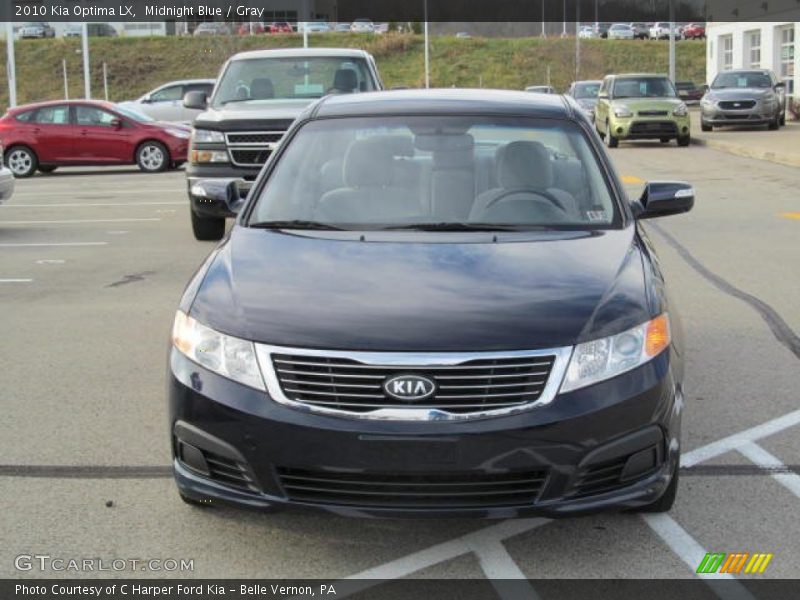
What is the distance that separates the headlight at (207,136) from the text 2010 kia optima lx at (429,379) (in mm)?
7322

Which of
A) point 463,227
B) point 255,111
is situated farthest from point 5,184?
point 463,227

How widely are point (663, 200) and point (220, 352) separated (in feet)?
9.05

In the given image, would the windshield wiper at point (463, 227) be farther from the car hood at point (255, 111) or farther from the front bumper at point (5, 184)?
the front bumper at point (5, 184)

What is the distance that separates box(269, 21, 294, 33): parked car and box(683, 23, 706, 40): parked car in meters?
30.0

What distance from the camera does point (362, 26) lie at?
277 ft

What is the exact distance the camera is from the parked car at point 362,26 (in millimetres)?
82062

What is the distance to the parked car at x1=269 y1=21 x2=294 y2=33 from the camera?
81.5 m

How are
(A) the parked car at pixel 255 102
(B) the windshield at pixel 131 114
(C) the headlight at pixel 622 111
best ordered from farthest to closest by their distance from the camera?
(C) the headlight at pixel 622 111 → (B) the windshield at pixel 131 114 → (A) the parked car at pixel 255 102

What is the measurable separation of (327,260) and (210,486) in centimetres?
102

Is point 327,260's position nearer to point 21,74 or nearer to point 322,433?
point 322,433

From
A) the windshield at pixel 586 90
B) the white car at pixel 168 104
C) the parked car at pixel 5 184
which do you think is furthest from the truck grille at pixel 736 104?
the parked car at pixel 5 184

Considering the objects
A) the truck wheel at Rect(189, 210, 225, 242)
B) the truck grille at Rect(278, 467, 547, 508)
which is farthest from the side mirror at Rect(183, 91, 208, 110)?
the truck grille at Rect(278, 467, 547, 508)

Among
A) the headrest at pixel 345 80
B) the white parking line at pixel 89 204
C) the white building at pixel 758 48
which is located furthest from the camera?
the white building at pixel 758 48

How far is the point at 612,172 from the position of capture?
5.28m
